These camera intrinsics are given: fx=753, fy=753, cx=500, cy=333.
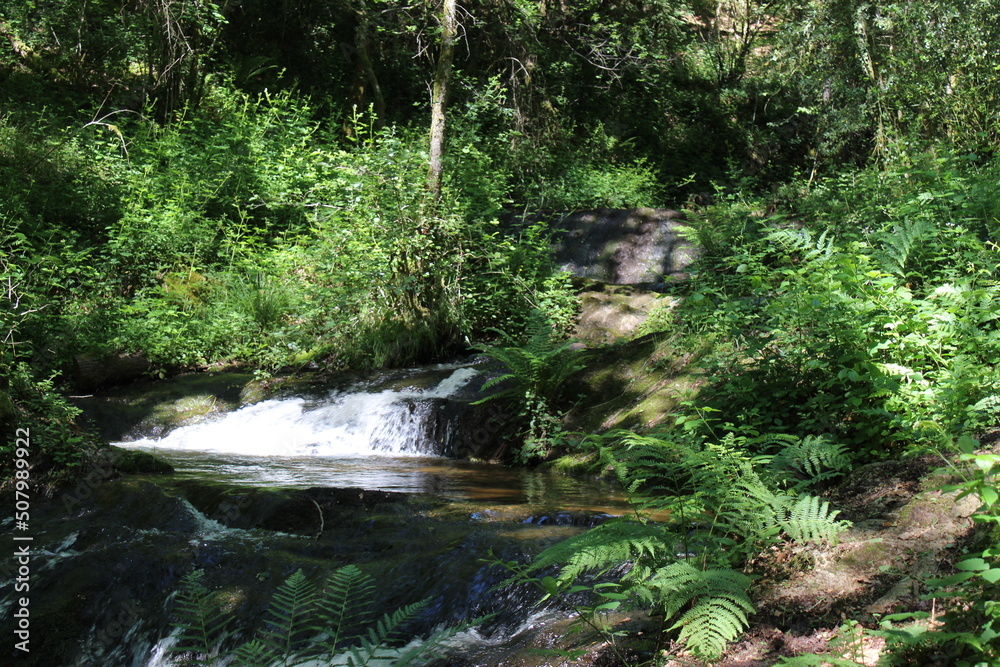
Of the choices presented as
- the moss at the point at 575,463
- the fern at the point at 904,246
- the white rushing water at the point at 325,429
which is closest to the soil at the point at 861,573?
the fern at the point at 904,246

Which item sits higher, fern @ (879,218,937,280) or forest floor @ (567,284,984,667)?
fern @ (879,218,937,280)

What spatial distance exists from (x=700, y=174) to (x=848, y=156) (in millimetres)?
3291

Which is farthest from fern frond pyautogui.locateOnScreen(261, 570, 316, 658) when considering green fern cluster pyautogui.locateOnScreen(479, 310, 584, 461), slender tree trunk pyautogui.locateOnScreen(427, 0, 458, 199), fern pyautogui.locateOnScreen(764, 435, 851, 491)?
slender tree trunk pyautogui.locateOnScreen(427, 0, 458, 199)

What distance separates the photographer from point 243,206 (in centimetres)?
1251

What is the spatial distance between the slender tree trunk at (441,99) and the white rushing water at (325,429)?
264 cm

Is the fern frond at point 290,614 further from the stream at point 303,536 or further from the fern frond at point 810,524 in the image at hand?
the fern frond at point 810,524

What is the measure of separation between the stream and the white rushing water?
0.14ft

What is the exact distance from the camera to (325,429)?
314 inches

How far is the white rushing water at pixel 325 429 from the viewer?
7.78 m

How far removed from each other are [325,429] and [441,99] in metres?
4.38

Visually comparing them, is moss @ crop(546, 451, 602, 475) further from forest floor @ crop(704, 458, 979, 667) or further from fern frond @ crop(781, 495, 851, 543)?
fern frond @ crop(781, 495, 851, 543)

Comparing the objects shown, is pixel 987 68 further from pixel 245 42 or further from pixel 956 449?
pixel 245 42

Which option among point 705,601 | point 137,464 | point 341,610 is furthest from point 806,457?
point 137,464

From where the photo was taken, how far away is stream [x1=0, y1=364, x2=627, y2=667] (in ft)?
11.0
